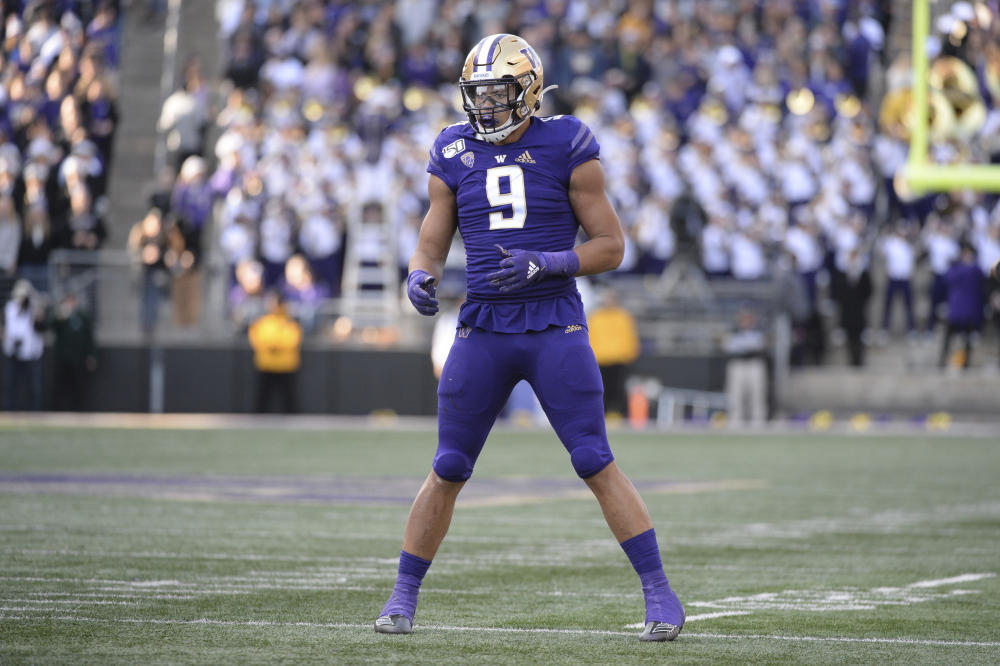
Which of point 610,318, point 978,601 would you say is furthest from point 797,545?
point 610,318

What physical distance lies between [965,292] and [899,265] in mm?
1081

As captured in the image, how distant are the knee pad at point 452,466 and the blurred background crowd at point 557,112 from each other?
17.1 meters

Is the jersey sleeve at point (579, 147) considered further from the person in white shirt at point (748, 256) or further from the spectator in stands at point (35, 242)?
the spectator in stands at point (35, 242)

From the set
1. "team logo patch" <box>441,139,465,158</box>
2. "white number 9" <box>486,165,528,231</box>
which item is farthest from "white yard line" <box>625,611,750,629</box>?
"team logo patch" <box>441,139,465,158</box>

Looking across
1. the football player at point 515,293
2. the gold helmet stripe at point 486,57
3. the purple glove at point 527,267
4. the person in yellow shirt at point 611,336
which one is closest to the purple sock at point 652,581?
the football player at point 515,293

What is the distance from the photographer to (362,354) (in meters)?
24.1

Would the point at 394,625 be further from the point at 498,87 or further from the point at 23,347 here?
the point at 23,347

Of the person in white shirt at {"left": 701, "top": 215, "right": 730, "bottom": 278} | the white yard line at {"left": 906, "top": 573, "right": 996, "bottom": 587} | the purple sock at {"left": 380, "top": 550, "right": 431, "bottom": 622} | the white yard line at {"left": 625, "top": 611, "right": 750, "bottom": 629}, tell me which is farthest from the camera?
the person in white shirt at {"left": 701, "top": 215, "right": 730, "bottom": 278}

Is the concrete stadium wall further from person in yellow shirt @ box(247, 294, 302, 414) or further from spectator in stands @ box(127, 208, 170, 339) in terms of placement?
spectator in stands @ box(127, 208, 170, 339)

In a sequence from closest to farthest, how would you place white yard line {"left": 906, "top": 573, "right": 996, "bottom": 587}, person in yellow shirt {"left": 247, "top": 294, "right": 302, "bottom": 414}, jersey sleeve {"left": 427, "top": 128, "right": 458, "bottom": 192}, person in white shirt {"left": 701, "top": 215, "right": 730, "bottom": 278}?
1. jersey sleeve {"left": 427, "top": 128, "right": 458, "bottom": 192}
2. white yard line {"left": 906, "top": 573, "right": 996, "bottom": 587}
3. person in yellow shirt {"left": 247, "top": 294, "right": 302, "bottom": 414}
4. person in white shirt {"left": 701, "top": 215, "right": 730, "bottom": 278}

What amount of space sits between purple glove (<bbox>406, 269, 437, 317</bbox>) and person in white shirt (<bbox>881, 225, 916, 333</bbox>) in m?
17.6

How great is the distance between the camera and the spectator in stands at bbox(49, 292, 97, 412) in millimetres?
23312

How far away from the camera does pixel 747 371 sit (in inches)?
906

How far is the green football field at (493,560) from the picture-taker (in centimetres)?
583
